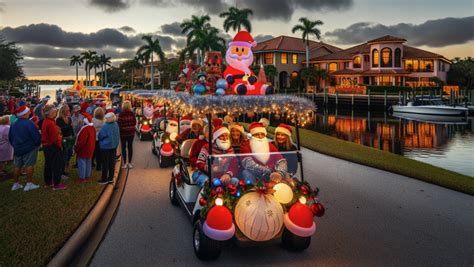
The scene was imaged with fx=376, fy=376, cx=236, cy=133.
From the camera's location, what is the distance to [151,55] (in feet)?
281

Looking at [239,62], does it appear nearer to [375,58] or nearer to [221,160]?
[221,160]

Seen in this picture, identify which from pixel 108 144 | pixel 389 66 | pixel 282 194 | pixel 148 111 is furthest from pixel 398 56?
pixel 282 194

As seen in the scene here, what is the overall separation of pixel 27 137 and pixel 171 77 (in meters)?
80.9

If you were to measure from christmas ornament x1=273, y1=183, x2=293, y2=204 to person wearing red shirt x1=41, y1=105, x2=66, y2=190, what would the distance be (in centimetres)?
598

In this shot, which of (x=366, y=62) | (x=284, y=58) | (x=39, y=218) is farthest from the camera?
(x=284, y=58)

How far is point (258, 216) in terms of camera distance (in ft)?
18.4

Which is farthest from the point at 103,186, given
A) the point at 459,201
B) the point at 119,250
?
the point at 459,201

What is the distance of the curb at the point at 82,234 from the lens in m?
5.63

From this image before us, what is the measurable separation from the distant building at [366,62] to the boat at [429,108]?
15061 mm

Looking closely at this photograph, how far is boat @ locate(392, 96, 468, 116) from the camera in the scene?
43.6 m

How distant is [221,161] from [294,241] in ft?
5.81

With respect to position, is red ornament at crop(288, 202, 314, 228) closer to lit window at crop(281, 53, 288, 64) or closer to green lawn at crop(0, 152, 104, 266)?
green lawn at crop(0, 152, 104, 266)

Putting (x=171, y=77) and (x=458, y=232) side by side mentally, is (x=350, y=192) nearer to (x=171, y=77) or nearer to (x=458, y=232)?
(x=458, y=232)

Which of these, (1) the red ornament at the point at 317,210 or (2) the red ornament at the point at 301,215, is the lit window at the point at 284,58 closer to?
(1) the red ornament at the point at 317,210
